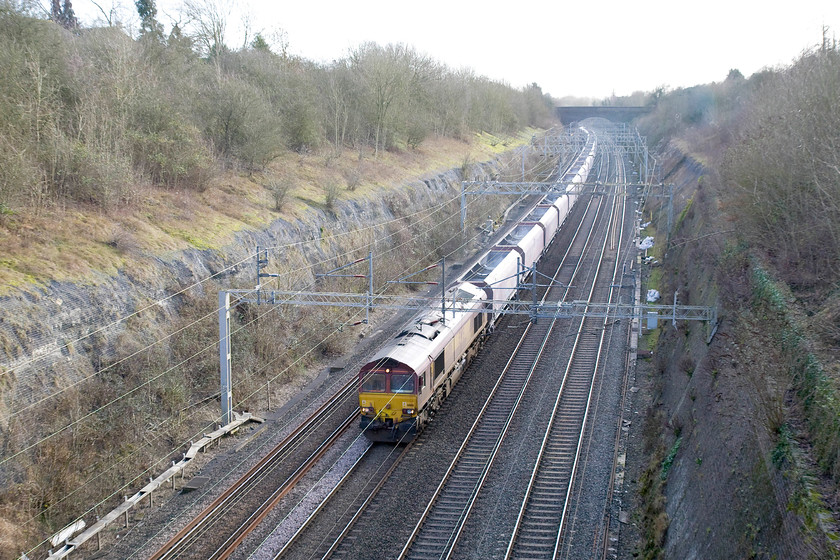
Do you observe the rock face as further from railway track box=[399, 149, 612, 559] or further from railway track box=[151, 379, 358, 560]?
railway track box=[399, 149, 612, 559]

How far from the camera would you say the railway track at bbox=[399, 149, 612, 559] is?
41.5 ft

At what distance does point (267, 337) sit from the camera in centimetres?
2088

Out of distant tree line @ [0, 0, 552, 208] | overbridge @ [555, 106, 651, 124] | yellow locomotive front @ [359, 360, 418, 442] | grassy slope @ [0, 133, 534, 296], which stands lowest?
yellow locomotive front @ [359, 360, 418, 442]

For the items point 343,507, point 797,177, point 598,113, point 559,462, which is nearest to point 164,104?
point 343,507

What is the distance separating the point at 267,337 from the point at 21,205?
309 inches

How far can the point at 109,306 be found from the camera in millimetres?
16453

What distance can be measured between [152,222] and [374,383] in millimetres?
9696

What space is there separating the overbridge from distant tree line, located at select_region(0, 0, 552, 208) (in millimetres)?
69451

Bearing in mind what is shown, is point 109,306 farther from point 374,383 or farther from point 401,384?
point 401,384

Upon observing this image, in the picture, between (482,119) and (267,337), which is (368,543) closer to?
(267,337)

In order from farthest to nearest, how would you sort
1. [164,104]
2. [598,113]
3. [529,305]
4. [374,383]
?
1. [598,113]
2. [164,104]
3. [374,383]
4. [529,305]

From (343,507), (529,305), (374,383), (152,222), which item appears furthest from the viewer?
(152,222)

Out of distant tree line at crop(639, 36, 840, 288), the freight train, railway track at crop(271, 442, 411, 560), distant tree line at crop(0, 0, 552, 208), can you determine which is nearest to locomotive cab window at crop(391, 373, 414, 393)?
the freight train

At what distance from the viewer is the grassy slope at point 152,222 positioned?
15.9 metres
